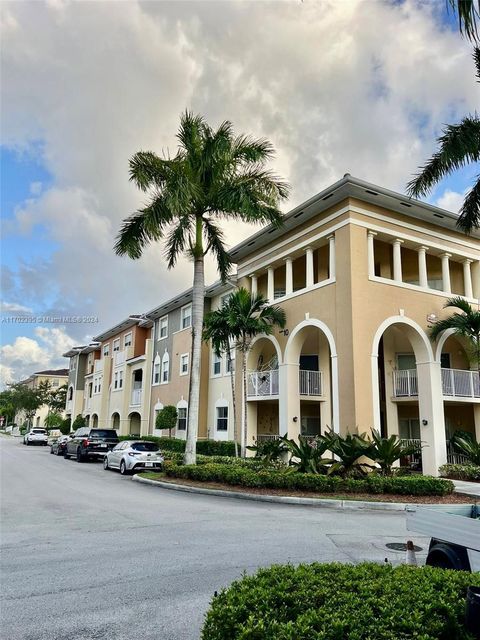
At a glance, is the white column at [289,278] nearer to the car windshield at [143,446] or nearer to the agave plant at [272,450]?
the agave plant at [272,450]

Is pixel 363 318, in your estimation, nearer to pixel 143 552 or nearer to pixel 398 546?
pixel 398 546

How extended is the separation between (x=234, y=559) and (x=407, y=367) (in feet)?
56.2

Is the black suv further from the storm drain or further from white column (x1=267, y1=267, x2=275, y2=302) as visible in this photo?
the storm drain

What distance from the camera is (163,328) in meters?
35.8

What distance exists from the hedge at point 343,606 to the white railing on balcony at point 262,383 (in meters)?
18.2

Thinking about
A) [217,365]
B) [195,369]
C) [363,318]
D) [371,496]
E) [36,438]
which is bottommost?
[371,496]

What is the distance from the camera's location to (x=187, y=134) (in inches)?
696

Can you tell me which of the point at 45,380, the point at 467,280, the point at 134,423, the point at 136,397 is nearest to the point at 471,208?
the point at 467,280

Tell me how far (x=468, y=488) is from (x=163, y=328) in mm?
24532

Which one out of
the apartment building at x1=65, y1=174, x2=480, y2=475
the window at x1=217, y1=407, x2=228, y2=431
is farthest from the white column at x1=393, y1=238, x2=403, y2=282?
the window at x1=217, y1=407, x2=228, y2=431

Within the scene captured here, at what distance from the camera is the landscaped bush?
16.9 m

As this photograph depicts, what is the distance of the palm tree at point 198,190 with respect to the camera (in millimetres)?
17250

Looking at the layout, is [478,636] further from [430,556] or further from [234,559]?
[234,559]

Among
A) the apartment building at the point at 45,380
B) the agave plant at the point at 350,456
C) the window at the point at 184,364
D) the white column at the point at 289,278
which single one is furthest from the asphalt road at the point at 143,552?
the apartment building at the point at 45,380
